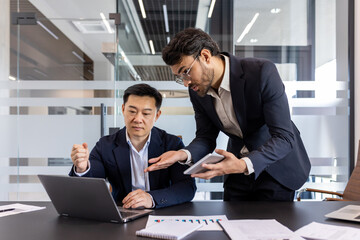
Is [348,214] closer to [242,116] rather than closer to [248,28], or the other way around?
[242,116]

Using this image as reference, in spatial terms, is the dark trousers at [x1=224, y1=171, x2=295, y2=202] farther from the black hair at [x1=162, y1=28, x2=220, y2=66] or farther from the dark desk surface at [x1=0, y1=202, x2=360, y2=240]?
the black hair at [x1=162, y1=28, x2=220, y2=66]

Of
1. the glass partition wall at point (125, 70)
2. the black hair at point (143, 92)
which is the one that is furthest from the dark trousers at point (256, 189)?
the glass partition wall at point (125, 70)

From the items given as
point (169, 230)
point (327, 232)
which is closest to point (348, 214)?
point (327, 232)

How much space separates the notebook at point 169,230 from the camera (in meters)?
1.04

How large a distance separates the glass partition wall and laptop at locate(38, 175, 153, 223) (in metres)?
2.13

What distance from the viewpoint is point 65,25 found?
3498mm

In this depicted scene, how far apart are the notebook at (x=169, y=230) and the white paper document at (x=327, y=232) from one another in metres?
0.33

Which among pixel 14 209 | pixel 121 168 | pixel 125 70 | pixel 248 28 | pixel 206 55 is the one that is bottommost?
pixel 14 209

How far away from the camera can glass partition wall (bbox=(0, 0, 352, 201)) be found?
3449 mm

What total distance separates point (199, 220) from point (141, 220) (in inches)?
8.2

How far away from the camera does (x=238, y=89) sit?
1.65m

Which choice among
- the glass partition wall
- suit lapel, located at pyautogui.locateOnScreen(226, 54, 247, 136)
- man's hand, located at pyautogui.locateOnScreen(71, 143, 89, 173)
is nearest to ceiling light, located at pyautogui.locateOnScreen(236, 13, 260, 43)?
the glass partition wall

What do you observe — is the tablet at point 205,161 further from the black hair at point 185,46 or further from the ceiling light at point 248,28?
the ceiling light at point 248,28

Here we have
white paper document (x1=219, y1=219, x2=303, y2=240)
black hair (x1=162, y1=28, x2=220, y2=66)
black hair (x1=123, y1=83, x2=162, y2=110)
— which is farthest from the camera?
black hair (x1=123, y1=83, x2=162, y2=110)
